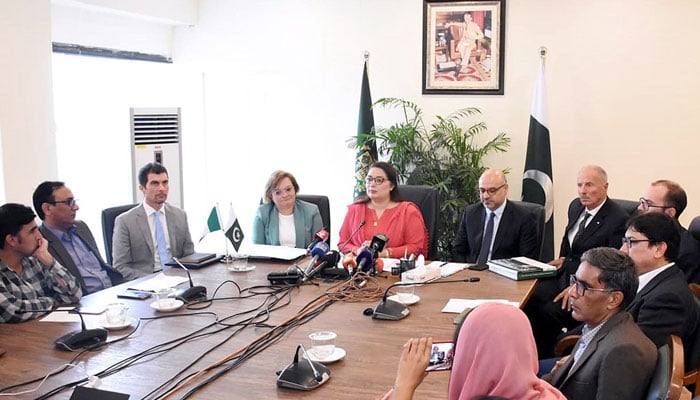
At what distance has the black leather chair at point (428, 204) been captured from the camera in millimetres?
4484

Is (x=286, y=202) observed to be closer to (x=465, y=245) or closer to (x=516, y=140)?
(x=465, y=245)

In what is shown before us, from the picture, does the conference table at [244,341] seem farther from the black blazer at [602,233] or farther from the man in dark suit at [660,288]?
the black blazer at [602,233]

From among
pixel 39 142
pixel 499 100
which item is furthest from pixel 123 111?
pixel 499 100

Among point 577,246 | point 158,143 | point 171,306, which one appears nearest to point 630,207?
point 577,246

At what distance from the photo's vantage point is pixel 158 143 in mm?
5762

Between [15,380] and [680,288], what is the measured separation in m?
2.44

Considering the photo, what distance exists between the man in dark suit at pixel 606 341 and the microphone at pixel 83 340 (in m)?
1.64

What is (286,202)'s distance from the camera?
4.38m

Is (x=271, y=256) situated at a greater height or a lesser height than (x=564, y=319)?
greater

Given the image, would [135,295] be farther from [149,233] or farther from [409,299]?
[409,299]

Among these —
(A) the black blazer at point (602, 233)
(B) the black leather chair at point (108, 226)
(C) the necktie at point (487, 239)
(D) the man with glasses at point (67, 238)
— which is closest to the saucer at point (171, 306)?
(D) the man with glasses at point (67, 238)

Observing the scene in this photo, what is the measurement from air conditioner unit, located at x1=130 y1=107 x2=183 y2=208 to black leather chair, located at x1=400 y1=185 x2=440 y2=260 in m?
2.25

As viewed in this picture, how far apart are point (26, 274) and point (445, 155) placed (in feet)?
11.4

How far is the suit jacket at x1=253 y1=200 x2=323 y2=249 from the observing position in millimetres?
4434
